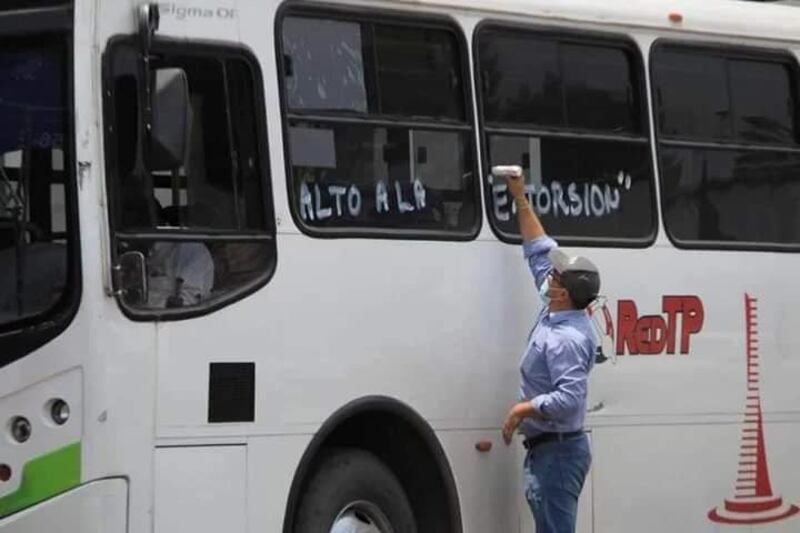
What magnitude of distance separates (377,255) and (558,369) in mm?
1017

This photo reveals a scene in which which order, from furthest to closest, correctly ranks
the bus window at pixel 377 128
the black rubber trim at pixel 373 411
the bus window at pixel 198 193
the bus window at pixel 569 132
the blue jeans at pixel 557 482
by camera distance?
1. the bus window at pixel 569 132
2. the blue jeans at pixel 557 482
3. the bus window at pixel 377 128
4. the black rubber trim at pixel 373 411
5. the bus window at pixel 198 193

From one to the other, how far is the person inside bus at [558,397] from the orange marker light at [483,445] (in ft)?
0.60

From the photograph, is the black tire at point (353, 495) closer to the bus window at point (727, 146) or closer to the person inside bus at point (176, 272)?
the person inside bus at point (176, 272)

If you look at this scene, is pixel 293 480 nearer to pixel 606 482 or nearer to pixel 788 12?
pixel 606 482

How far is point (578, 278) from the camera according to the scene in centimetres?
683

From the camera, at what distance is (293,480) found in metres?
→ 6.40

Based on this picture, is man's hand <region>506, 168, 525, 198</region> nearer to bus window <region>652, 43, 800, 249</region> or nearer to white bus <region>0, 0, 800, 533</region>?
white bus <region>0, 0, 800, 533</region>

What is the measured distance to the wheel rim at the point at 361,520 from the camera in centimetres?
670

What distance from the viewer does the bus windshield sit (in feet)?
19.0

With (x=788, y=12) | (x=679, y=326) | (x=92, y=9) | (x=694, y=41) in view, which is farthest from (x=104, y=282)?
(x=788, y=12)

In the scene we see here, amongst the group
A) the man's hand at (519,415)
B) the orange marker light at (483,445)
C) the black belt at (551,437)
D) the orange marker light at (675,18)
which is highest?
the orange marker light at (675,18)

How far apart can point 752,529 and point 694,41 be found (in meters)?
2.86

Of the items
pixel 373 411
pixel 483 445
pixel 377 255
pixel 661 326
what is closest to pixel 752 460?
pixel 661 326

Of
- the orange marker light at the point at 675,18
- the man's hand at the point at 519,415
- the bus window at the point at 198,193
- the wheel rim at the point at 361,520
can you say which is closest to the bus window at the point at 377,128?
the bus window at the point at 198,193
